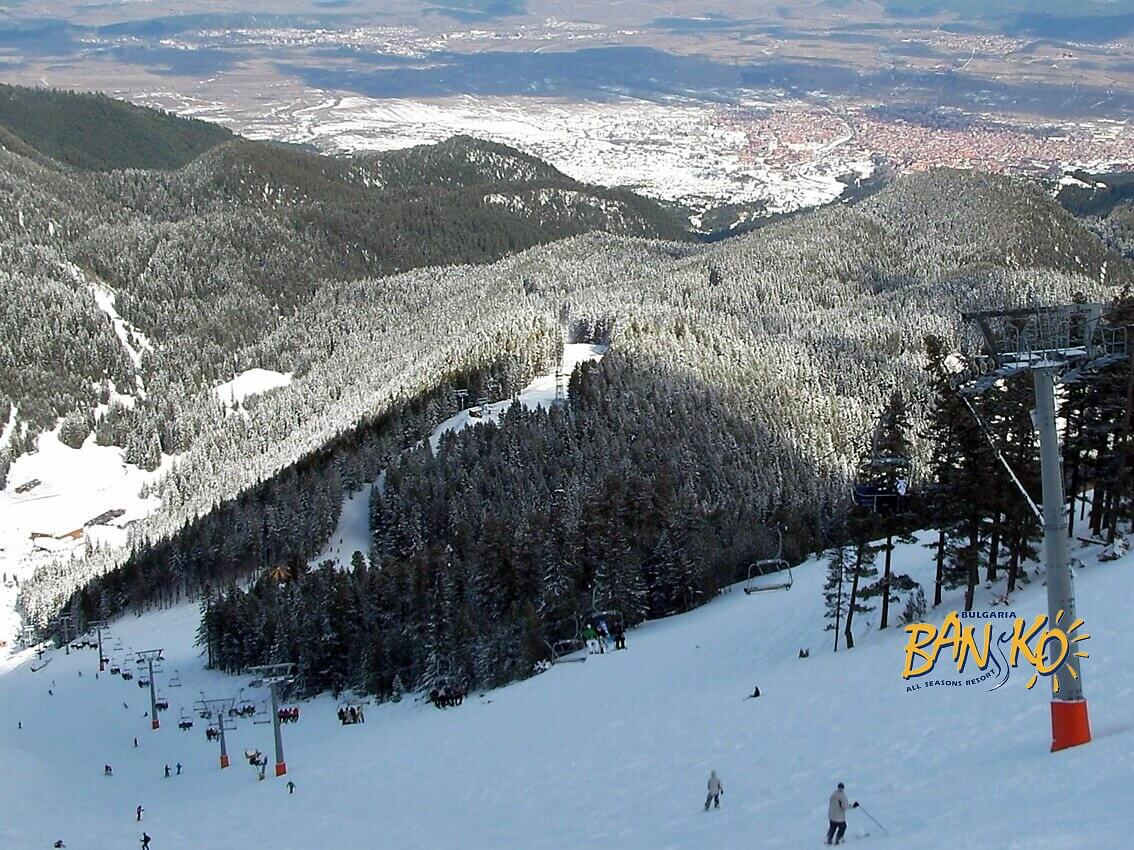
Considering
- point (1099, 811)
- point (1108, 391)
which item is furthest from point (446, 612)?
point (1099, 811)

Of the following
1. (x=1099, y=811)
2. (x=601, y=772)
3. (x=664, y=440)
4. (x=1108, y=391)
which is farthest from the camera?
(x=664, y=440)

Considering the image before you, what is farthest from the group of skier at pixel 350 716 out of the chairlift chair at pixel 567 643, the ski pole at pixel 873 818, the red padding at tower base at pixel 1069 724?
the red padding at tower base at pixel 1069 724

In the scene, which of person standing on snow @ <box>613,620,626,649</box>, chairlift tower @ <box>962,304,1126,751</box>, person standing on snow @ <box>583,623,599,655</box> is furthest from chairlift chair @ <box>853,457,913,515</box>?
person standing on snow @ <box>583,623,599,655</box>

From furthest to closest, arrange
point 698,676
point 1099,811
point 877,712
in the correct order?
1. point 698,676
2. point 877,712
3. point 1099,811

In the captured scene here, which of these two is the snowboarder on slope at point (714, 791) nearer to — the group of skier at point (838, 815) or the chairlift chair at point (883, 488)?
the group of skier at point (838, 815)

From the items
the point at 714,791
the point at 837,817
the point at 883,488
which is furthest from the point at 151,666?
the point at 837,817

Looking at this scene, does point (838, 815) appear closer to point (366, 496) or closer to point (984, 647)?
point (984, 647)

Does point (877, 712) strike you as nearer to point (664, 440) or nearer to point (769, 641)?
point (769, 641)

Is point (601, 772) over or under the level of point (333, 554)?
over
